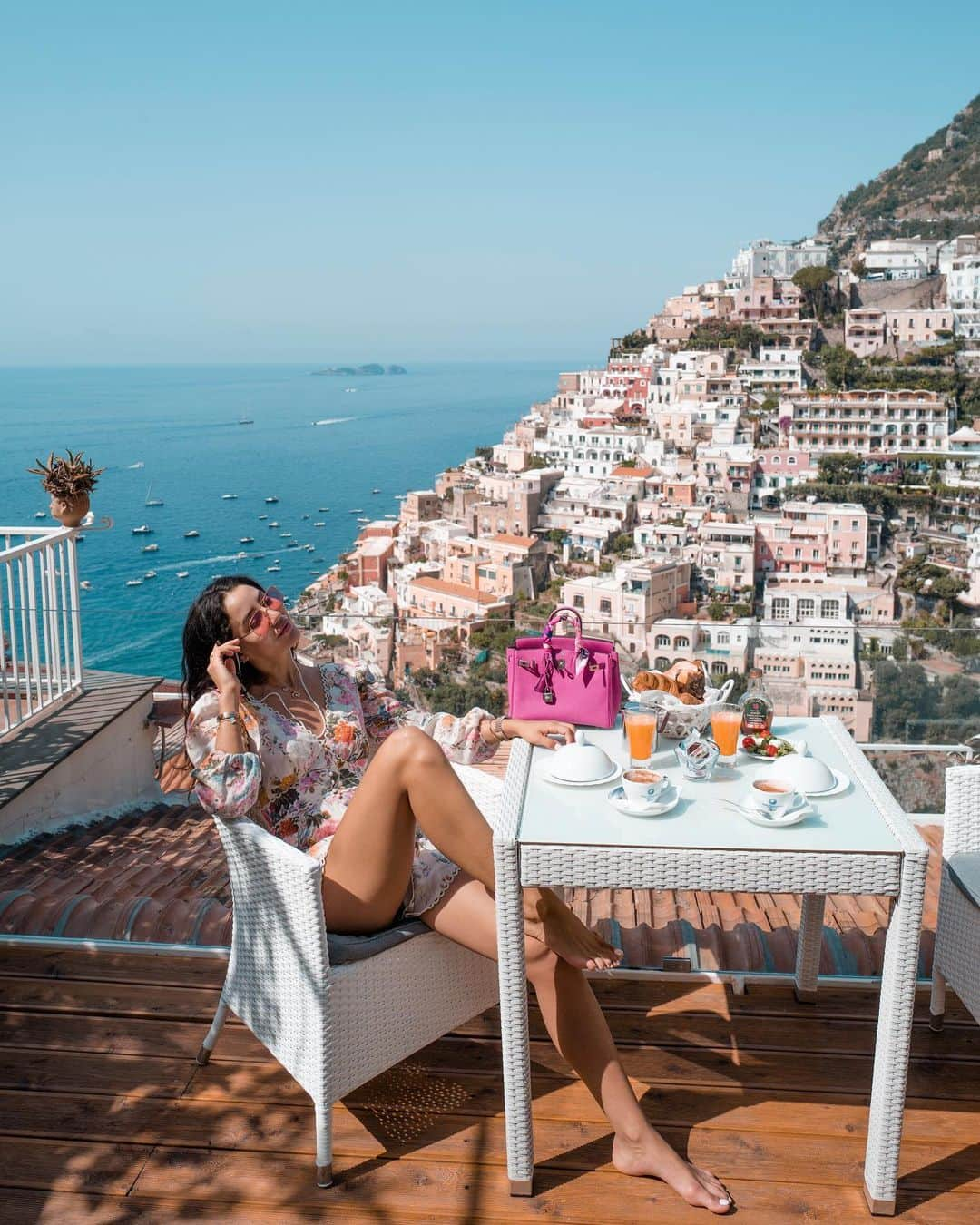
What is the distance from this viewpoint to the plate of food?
4.80ft

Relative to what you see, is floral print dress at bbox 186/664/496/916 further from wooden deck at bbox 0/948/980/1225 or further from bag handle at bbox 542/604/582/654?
wooden deck at bbox 0/948/980/1225

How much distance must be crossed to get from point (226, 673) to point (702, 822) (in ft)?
2.42

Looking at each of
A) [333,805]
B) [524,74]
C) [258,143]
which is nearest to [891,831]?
[333,805]

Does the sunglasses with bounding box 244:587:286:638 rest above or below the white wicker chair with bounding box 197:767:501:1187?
above

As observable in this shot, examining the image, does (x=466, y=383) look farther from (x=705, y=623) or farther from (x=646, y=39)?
(x=705, y=623)

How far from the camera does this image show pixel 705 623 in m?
2.63

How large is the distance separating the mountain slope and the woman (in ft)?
252

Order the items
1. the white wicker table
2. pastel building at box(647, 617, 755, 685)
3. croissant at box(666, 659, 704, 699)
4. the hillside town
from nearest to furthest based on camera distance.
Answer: the white wicker table < croissant at box(666, 659, 704, 699) < pastel building at box(647, 617, 755, 685) < the hillside town

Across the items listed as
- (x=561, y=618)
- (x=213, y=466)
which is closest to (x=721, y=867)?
(x=561, y=618)

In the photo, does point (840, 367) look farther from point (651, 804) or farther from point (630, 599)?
point (651, 804)

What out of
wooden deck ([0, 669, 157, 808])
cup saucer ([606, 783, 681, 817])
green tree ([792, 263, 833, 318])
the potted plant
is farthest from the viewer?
green tree ([792, 263, 833, 318])

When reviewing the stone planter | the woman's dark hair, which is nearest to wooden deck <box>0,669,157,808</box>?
the stone planter

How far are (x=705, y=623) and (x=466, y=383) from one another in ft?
531

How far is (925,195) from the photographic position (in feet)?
242
